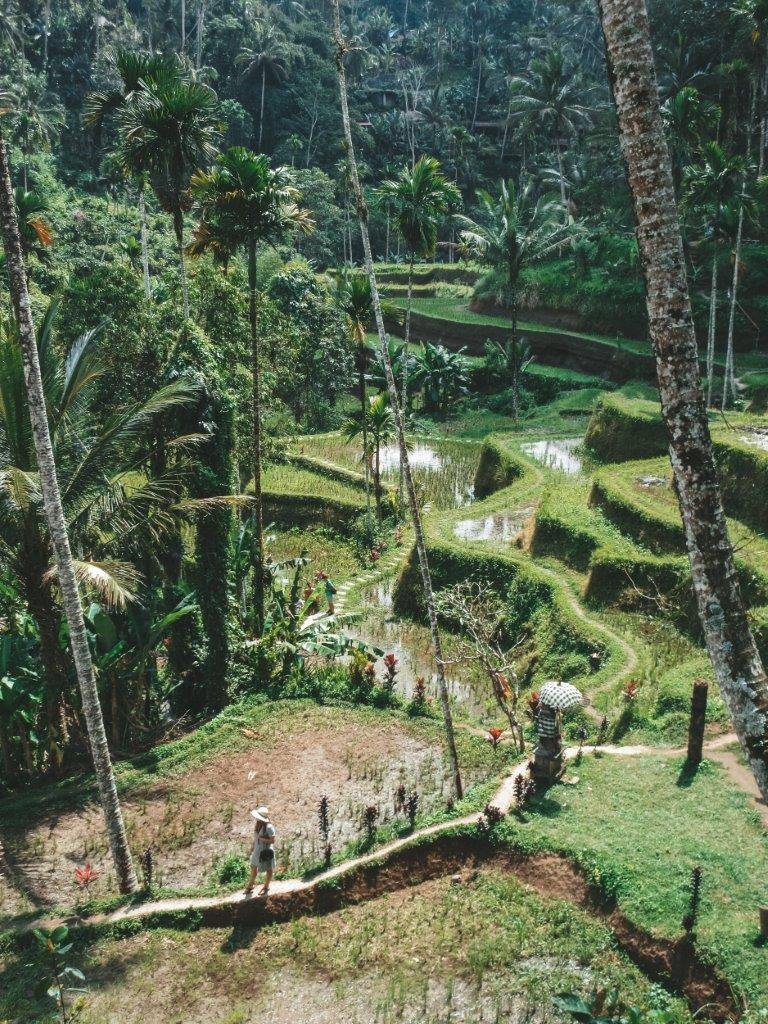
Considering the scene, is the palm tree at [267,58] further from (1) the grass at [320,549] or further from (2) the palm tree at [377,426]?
(1) the grass at [320,549]

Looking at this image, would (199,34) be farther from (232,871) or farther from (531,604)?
(232,871)

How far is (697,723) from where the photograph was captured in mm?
10492

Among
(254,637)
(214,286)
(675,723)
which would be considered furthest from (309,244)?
(675,723)

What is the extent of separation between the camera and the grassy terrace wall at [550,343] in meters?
35.7

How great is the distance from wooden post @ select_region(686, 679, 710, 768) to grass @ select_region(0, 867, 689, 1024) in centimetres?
296

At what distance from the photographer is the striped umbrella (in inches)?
414

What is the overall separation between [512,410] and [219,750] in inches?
1031

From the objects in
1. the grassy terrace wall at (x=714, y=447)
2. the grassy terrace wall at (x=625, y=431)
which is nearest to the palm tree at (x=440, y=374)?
the grassy terrace wall at (x=714, y=447)

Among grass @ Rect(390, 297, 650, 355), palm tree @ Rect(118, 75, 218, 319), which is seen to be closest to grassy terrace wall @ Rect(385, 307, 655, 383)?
grass @ Rect(390, 297, 650, 355)

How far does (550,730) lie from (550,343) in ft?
105

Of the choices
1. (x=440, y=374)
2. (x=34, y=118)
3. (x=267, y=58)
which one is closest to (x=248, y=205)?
(x=440, y=374)

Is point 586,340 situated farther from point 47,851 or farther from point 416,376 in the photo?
point 47,851

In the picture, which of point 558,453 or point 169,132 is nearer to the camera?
point 169,132

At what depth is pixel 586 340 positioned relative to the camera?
38062mm
